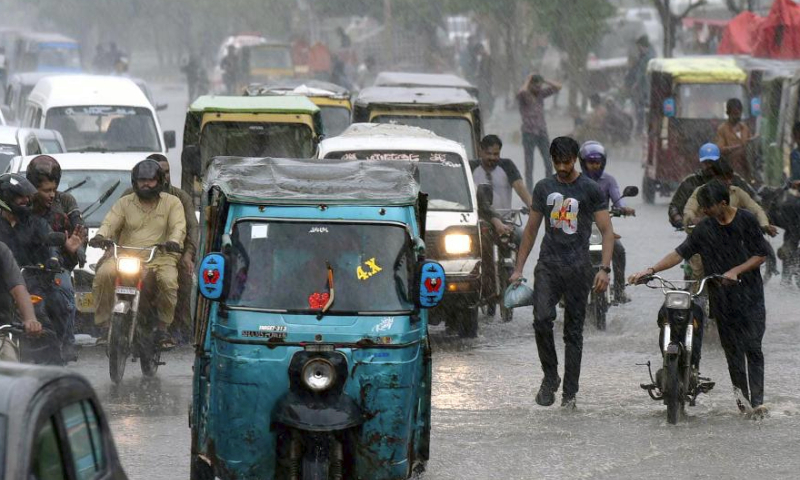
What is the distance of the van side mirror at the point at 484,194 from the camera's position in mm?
13562

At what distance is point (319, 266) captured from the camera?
7.96 meters

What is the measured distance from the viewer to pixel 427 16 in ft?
168

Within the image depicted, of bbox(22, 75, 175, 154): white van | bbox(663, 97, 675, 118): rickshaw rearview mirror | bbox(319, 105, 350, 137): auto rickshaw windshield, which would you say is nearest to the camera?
bbox(22, 75, 175, 154): white van

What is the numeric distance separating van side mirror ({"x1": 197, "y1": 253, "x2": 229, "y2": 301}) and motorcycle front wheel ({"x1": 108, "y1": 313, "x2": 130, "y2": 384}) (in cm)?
372

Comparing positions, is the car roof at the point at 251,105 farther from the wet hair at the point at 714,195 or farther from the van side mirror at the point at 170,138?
the wet hair at the point at 714,195

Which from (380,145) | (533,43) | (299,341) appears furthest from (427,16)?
(299,341)

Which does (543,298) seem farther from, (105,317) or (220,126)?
(220,126)

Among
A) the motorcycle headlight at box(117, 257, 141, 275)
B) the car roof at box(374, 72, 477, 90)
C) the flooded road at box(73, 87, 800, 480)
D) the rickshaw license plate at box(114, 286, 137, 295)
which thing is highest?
the car roof at box(374, 72, 477, 90)

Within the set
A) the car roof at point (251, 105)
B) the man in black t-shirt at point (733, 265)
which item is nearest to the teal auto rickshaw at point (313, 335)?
the man in black t-shirt at point (733, 265)

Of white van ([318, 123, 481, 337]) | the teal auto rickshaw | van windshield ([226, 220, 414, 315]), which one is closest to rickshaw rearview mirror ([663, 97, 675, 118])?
white van ([318, 123, 481, 337])

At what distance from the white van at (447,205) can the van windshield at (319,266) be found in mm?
5075

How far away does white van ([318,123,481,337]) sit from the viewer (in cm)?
1330

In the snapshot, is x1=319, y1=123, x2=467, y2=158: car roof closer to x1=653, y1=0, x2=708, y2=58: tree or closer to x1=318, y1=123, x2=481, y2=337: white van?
x1=318, y1=123, x2=481, y2=337: white van

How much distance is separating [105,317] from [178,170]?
17.2 metres
